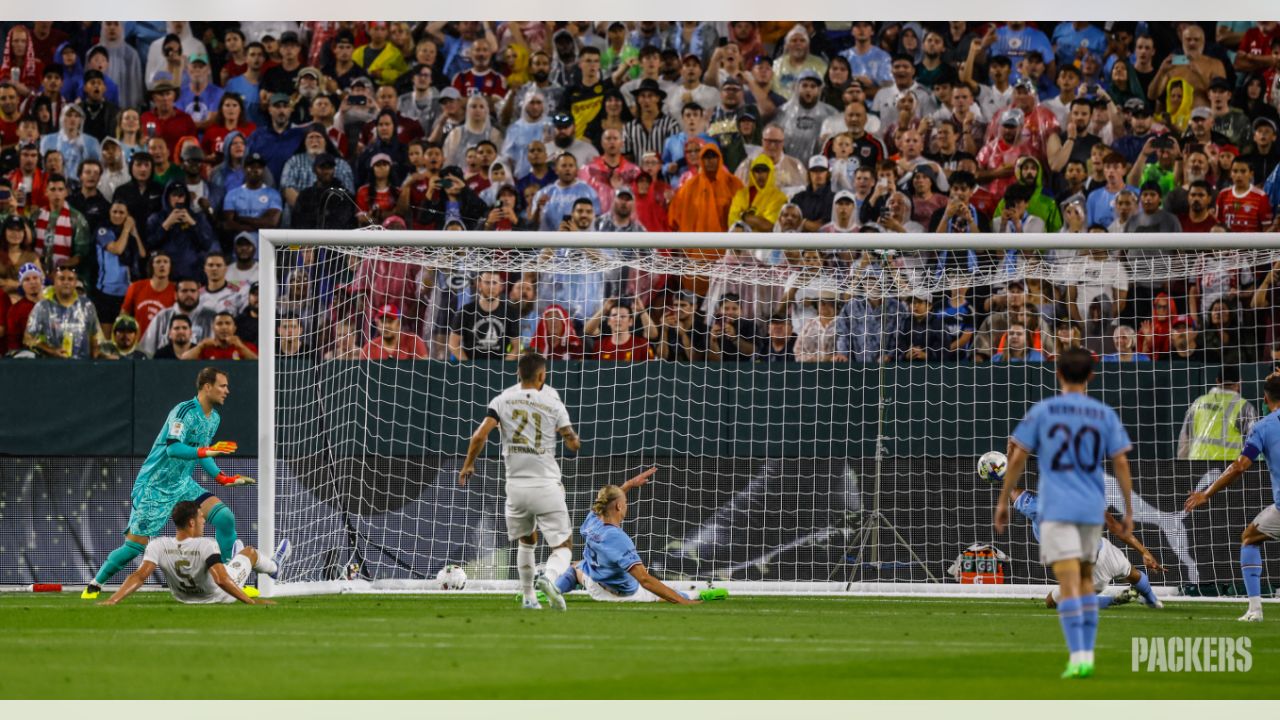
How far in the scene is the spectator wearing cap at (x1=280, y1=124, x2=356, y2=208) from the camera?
1662 cm

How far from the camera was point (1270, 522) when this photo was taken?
10703mm

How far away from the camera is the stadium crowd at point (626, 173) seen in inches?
571

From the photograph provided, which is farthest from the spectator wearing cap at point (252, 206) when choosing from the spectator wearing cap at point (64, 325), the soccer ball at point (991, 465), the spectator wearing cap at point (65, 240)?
the soccer ball at point (991, 465)

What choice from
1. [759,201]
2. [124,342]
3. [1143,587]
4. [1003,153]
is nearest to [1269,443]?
[1143,587]

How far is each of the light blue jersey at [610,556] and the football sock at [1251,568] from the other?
446 centimetres

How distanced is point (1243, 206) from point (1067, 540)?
9.99 meters

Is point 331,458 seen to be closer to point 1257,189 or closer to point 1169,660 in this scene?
point 1169,660

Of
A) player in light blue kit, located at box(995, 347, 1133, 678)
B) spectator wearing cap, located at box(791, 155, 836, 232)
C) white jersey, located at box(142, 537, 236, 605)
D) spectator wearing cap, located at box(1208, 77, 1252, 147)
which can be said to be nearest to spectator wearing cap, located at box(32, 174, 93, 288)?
white jersey, located at box(142, 537, 236, 605)

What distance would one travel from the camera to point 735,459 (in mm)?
13992

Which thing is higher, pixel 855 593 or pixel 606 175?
pixel 606 175

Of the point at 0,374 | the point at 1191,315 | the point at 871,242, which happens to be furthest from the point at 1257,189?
the point at 0,374

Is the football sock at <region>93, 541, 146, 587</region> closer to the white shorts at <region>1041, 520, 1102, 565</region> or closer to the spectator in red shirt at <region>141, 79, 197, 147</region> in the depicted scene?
the spectator in red shirt at <region>141, 79, 197, 147</region>

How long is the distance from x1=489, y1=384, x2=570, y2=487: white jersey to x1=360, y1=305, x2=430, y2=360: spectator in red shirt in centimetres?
374

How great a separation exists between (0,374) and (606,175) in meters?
6.59
